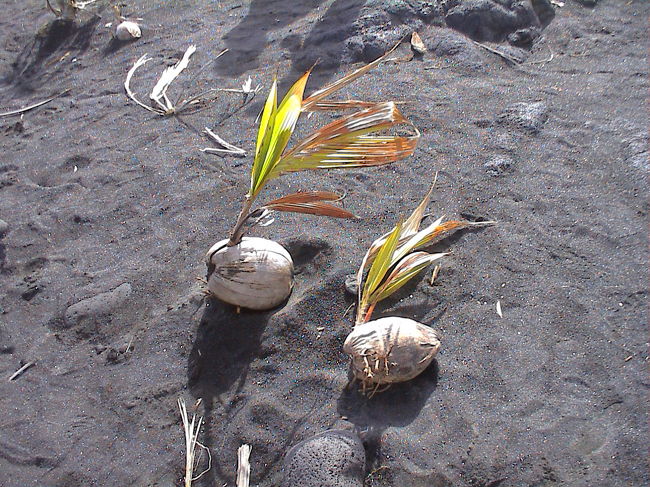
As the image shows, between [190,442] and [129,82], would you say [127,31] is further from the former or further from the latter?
[190,442]

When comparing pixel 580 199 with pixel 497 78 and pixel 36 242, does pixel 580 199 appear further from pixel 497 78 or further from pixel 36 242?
pixel 36 242

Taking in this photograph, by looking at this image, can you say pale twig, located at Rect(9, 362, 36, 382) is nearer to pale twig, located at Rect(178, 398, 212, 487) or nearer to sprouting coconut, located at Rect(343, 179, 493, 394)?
pale twig, located at Rect(178, 398, 212, 487)

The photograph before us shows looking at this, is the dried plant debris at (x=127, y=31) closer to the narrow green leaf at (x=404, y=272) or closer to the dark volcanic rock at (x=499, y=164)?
the dark volcanic rock at (x=499, y=164)

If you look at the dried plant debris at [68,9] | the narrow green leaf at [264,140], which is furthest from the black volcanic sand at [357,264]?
the dried plant debris at [68,9]

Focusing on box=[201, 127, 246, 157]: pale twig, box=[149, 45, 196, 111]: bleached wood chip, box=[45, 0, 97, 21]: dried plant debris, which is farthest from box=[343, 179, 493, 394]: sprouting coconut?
box=[45, 0, 97, 21]: dried plant debris

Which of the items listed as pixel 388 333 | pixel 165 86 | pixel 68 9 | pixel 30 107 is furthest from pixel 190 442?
pixel 68 9
